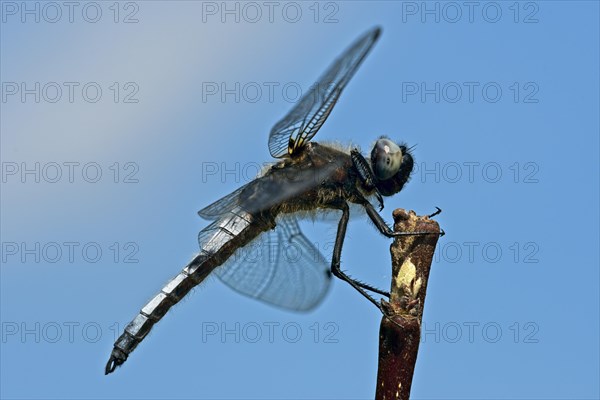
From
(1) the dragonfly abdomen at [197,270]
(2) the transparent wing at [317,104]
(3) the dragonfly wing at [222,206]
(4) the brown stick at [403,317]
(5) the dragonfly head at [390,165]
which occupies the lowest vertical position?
(4) the brown stick at [403,317]

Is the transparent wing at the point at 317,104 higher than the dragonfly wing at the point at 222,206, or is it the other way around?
the transparent wing at the point at 317,104

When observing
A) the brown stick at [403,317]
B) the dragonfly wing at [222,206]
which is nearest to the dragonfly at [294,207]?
the dragonfly wing at [222,206]

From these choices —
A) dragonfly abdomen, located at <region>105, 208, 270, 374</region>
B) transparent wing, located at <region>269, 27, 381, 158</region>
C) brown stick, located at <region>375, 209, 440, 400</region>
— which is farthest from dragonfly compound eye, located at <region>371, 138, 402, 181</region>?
brown stick, located at <region>375, 209, 440, 400</region>

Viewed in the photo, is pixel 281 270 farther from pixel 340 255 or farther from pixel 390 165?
pixel 390 165

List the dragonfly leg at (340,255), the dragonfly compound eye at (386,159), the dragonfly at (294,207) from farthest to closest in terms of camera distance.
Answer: the dragonfly compound eye at (386,159) → the dragonfly at (294,207) → the dragonfly leg at (340,255)

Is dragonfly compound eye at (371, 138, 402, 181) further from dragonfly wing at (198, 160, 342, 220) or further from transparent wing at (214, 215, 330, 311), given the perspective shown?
transparent wing at (214, 215, 330, 311)

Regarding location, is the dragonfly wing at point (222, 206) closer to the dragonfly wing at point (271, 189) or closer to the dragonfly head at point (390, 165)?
the dragonfly wing at point (271, 189)
